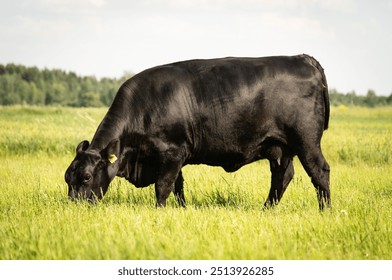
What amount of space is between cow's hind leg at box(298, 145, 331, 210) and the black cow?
0.04 ft

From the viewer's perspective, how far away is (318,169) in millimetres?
6547

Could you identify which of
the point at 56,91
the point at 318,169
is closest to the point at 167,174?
the point at 318,169

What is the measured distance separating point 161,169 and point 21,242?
196cm

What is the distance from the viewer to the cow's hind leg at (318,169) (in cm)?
649

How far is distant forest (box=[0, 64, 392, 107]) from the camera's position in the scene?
71.8 metres

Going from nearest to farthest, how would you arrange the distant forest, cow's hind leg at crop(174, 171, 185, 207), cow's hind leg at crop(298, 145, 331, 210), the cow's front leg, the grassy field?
1. the grassy field
2. the cow's front leg
3. cow's hind leg at crop(298, 145, 331, 210)
4. cow's hind leg at crop(174, 171, 185, 207)
5. the distant forest

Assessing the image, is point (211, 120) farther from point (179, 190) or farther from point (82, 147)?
point (82, 147)

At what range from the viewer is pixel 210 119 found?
20.9 feet

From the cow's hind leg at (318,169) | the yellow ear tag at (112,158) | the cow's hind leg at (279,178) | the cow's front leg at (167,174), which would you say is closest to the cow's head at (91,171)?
the yellow ear tag at (112,158)

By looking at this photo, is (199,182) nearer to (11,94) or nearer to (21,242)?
(21,242)

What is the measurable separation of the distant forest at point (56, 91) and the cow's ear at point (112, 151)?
59329mm

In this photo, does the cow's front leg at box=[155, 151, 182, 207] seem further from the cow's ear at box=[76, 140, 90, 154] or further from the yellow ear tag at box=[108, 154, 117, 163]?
the cow's ear at box=[76, 140, 90, 154]

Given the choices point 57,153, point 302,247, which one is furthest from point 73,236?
point 57,153

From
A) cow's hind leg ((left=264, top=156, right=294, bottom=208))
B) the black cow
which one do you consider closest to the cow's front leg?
the black cow
